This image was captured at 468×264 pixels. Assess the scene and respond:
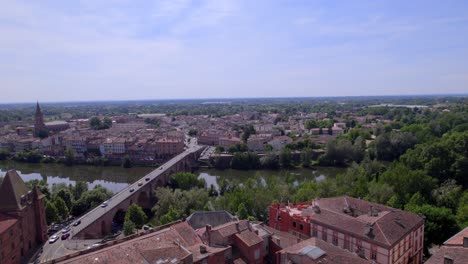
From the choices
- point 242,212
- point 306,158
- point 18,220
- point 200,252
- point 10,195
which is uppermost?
point 10,195

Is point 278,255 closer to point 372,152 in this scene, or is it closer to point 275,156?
point 275,156

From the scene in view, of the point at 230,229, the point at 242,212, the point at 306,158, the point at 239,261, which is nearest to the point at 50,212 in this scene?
the point at 242,212

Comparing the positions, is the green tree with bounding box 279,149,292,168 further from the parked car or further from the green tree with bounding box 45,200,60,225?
the parked car

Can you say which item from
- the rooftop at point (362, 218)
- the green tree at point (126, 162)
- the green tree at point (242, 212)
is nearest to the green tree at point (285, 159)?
the green tree at point (126, 162)

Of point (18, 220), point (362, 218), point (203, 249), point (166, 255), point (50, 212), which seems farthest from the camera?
point (50, 212)

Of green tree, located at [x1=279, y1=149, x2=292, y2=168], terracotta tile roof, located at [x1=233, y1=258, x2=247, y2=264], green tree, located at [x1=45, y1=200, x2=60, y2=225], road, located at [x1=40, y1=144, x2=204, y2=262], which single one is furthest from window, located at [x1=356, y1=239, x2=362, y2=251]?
green tree, located at [x1=279, y1=149, x2=292, y2=168]

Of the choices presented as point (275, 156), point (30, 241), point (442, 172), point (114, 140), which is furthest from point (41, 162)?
point (442, 172)

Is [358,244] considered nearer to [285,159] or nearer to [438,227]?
[438,227]

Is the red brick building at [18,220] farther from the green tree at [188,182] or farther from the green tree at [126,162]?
the green tree at [126,162]
